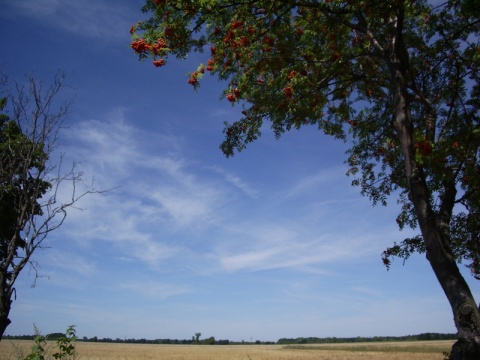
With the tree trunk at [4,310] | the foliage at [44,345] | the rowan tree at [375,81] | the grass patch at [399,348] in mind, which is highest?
the rowan tree at [375,81]

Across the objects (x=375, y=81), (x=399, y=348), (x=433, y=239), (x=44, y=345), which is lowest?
(x=399, y=348)

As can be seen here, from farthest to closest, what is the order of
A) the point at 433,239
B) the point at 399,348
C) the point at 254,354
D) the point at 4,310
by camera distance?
the point at 399,348, the point at 254,354, the point at 4,310, the point at 433,239

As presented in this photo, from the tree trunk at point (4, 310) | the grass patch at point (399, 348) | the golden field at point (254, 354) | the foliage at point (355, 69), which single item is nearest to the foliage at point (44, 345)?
the tree trunk at point (4, 310)

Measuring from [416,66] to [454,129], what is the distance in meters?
1.83

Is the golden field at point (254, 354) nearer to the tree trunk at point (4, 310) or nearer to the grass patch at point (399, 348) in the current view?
the grass patch at point (399, 348)

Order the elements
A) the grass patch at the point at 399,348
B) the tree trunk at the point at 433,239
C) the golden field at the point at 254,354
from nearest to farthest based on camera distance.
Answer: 1. the tree trunk at the point at 433,239
2. the golden field at the point at 254,354
3. the grass patch at the point at 399,348

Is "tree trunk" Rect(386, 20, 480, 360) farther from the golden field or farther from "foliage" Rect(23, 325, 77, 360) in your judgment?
the golden field

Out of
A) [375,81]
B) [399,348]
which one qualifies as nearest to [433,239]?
[375,81]

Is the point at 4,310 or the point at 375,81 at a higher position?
the point at 375,81

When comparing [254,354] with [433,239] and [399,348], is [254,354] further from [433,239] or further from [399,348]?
[433,239]

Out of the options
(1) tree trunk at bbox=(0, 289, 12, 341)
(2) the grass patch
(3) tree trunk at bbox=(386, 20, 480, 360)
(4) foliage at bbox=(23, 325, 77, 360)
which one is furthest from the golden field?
(3) tree trunk at bbox=(386, 20, 480, 360)

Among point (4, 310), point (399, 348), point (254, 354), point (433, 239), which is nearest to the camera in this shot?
point (433, 239)

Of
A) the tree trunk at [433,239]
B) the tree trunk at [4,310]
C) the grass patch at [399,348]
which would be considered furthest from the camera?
the grass patch at [399,348]

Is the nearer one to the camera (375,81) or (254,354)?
(375,81)
